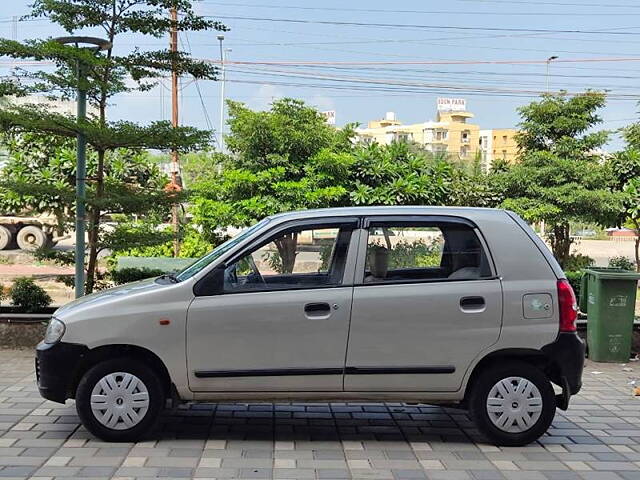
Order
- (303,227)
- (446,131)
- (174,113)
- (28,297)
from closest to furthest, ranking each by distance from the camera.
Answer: (303,227) < (28,297) < (174,113) < (446,131)

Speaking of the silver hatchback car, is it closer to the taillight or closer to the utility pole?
the taillight

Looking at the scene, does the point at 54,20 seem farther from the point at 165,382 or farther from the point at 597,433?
the point at 597,433

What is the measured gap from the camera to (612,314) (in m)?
8.15

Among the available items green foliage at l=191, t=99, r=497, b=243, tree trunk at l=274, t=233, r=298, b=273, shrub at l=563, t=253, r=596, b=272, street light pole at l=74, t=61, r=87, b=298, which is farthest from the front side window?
shrub at l=563, t=253, r=596, b=272

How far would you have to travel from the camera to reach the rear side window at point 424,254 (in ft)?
16.7

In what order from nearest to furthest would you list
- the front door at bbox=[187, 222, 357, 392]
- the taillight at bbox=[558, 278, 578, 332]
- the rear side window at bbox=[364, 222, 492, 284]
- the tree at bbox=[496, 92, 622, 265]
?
the front door at bbox=[187, 222, 357, 392]
the taillight at bbox=[558, 278, 578, 332]
the rear side window at bbox=[364, 222, 492, 284]
the tree at bbox=[496, 92, 622, 265]

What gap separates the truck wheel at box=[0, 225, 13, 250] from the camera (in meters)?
25.2

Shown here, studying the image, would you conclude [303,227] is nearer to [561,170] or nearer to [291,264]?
[291,264]

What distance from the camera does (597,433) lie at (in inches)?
218

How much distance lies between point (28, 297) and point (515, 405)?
6.49 m

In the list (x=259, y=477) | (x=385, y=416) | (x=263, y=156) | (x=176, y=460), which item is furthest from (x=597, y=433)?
(x=263, y=156)

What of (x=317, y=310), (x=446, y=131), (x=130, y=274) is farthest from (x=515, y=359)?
(x=446, y=131)

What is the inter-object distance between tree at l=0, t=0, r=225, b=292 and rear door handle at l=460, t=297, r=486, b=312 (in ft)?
14.9

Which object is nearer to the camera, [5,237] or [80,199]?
[80,199]
